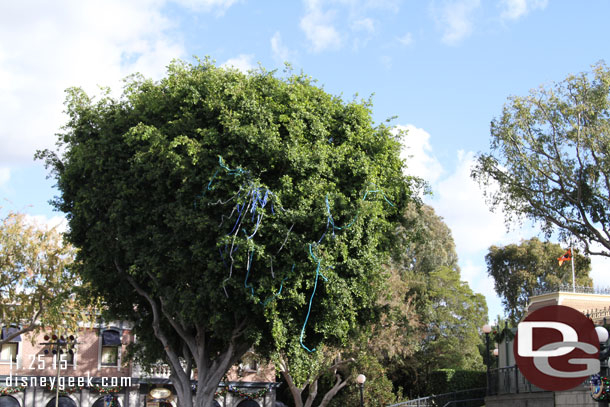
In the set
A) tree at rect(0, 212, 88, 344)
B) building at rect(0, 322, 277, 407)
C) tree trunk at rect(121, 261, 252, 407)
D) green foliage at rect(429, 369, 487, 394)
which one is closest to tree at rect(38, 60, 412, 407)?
tree trunk at rect(121, 261, 252, 407)

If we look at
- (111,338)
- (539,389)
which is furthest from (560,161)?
(111,338)

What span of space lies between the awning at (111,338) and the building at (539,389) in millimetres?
20778

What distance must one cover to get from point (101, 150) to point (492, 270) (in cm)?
4180

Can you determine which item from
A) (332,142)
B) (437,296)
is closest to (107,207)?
(332,142)

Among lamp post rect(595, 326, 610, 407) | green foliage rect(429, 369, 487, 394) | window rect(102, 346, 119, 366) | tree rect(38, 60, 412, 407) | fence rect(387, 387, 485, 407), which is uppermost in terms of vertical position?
tree rect(38, 60, 412, 407)

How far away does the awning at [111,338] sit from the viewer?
38281 mm

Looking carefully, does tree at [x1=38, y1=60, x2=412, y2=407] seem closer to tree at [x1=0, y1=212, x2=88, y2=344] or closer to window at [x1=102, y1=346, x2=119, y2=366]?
tree at [x1=0, y1=212, x2=88, y2=344]

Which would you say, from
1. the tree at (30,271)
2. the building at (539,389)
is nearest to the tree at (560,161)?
the building at (539,389)

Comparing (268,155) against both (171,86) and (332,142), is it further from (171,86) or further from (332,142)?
(171,86)

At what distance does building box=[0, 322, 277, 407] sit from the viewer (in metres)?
35.2

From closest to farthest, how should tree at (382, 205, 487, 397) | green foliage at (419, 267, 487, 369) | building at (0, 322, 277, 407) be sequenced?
1. building at (0, 322, 277, 407)
2. tree at (382, 205, 487, 397)
3. green foliage at (419, 267, 487, 369)

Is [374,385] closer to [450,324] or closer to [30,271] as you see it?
[450,324]

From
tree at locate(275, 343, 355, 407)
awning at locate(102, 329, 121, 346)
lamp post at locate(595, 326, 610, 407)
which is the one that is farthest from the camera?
awning at locate(102, 329, 121, 346)

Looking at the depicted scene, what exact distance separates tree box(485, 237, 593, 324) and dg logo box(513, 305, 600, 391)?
1550 inches
